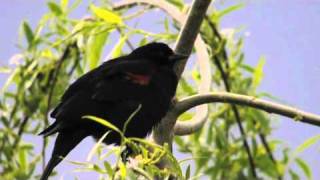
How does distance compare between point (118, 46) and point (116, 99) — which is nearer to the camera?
point (116, 99)

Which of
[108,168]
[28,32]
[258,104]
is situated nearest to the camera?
[108,168]

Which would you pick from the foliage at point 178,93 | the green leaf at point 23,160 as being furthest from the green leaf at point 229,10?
the green leaf at point 23,160

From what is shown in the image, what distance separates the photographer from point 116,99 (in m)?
1.16

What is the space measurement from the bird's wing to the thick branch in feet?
0.41

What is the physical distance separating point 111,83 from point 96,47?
0.51ft

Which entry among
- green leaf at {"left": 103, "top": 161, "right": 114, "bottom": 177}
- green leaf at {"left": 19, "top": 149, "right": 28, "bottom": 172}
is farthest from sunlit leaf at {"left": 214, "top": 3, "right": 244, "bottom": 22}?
green leaf at {"left": 103, "top": 161, "right": 114, "bottom": 177}

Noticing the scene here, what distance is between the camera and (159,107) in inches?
44.6

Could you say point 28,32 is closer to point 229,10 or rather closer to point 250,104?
point 229,10

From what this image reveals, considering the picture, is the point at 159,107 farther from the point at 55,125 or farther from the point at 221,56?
the point at 221,56

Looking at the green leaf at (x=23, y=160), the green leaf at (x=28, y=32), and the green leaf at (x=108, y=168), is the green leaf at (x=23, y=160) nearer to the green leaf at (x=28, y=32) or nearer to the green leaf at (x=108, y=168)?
the green leaf at (x=28, y=32)

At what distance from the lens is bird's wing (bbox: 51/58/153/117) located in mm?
1149

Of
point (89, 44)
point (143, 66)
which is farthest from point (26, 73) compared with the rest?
point (143, 66)

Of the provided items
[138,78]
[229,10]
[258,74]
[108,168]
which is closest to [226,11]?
[229,10]

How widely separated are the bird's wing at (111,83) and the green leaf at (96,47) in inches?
3.4
